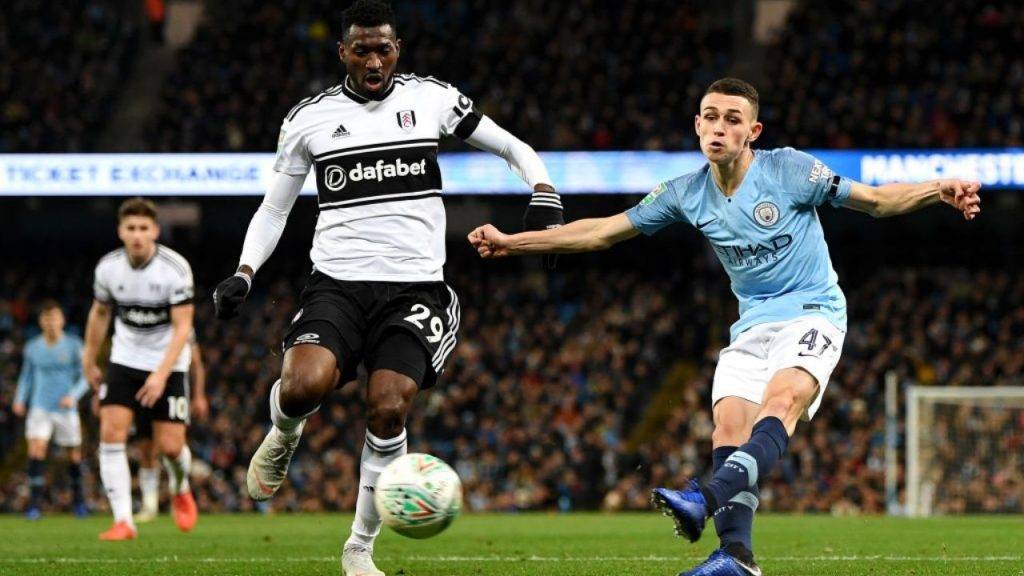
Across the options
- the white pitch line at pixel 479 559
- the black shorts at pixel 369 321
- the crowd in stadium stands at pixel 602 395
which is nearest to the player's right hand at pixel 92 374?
the white pitch line at pixel 479 559

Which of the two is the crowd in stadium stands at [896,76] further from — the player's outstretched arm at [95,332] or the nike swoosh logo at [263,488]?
the nike swoosh logo at [263,488]

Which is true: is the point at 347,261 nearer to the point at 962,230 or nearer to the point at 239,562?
the point at 239,562

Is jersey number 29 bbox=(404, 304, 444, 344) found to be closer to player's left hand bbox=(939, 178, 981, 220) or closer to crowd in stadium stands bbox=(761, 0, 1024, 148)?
player's left hand bbox=(939, 178, 981, 220)

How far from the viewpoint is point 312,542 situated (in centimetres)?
1102

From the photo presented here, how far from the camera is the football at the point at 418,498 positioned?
6.14m

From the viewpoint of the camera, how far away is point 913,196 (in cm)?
655

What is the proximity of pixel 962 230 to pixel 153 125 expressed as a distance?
1533cm

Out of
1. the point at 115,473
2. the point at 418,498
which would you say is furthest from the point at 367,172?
the point at 115,473

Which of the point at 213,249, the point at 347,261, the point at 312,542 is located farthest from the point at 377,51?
the point at 213,249

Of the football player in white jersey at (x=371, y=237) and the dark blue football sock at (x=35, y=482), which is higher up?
the football player in white jersey at (x=371, y=237)

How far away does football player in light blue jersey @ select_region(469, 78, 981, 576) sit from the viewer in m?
6.54

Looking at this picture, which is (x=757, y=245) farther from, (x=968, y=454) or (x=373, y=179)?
(x=968, y=454)

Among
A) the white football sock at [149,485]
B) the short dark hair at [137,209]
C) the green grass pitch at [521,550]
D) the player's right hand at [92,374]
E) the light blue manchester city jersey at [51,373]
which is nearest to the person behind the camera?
the green grass pitch at [521,550]

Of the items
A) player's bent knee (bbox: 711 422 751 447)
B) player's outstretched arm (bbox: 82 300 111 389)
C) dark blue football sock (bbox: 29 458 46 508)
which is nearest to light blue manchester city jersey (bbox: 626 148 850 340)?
player's bent knee (bbox: 711 422 751 447)
